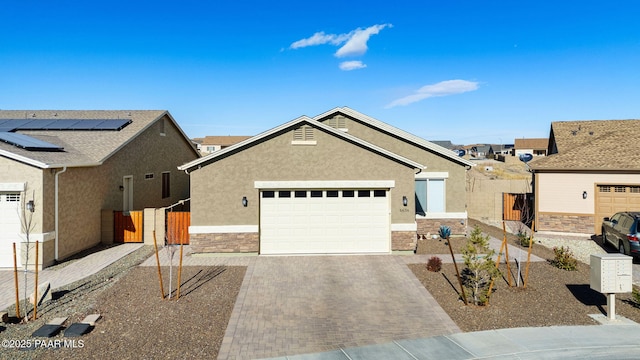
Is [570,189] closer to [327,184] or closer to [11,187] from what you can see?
[327,184]

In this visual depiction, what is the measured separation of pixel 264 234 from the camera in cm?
1388

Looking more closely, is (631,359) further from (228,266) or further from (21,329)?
(21,329)

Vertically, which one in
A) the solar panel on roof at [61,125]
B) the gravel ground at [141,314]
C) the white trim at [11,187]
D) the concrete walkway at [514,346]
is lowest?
the concrete walkway at [514,346]

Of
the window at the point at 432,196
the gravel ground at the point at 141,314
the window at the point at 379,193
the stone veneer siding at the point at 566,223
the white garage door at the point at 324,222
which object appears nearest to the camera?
the gravel ground at the point at 141,314

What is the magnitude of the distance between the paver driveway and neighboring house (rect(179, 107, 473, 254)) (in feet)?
4.47

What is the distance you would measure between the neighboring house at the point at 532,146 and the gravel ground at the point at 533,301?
7940 centimetres

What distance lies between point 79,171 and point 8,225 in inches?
116

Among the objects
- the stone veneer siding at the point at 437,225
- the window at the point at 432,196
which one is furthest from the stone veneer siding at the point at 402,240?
the window at the point at 432,196

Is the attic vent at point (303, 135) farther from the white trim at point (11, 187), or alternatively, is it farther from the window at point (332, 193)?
the white trim at point (11, 187)

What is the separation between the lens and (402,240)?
1400cm

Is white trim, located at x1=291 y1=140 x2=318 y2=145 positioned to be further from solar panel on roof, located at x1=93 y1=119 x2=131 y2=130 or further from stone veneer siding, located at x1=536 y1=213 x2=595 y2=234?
stone veneer siding, located at x1=536 y1=213 x2=595 y2=234

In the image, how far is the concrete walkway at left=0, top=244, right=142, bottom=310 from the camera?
10.0 meters

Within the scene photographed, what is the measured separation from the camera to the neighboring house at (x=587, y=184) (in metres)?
17.4

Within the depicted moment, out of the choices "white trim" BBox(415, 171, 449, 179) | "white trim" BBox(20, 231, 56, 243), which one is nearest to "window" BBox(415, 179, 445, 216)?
"white trim" BBox(415, 171, 449, 179)
